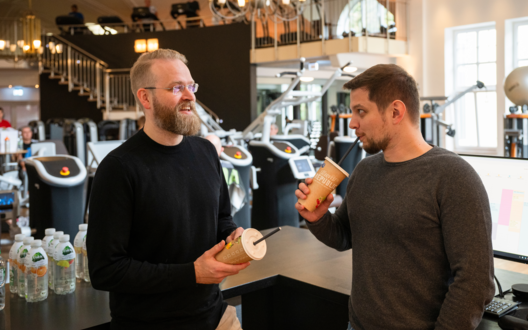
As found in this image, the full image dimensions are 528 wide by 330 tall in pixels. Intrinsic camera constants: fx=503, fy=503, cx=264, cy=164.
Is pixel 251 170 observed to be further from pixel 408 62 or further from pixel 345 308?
pixel 408 62

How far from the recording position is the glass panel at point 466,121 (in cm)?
1150

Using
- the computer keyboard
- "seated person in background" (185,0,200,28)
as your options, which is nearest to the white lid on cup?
the computer keyboard

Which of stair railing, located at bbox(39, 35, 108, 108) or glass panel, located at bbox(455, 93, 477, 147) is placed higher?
stair railing, located at bbox(39, 35, 108, 108)

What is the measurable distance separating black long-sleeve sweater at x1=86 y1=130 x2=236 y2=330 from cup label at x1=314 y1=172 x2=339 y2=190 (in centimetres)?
40

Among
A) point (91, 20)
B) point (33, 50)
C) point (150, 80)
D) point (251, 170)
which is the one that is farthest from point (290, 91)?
point (91, 20)

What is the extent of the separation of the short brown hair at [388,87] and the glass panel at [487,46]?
10.7 meters

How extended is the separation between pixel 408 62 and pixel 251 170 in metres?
8.15

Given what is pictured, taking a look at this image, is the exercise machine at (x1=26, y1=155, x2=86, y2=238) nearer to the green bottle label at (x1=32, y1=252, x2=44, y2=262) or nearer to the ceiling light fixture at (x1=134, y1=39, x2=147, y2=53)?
the green bottle label at (x1=32, y1=252, x2=44, y2=262)

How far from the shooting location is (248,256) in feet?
4.50

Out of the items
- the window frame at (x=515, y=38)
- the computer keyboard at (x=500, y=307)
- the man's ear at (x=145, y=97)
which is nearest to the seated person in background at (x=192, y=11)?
the window frame at (x=515, y=38)

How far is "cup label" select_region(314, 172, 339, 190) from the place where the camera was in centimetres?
145

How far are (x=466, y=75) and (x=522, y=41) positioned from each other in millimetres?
1458

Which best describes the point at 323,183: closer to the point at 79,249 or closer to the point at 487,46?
the point at 79,249

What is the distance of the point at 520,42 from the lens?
10344 millimetres
